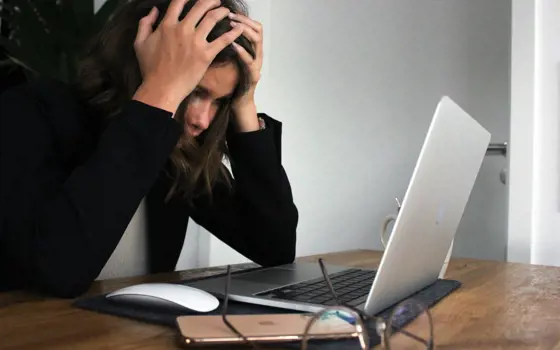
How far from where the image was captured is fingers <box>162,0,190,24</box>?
35.1 inches

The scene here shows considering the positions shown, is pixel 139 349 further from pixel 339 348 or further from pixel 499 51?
pixel 499 51

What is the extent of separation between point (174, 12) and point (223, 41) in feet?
0.27

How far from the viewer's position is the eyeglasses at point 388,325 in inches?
20.9

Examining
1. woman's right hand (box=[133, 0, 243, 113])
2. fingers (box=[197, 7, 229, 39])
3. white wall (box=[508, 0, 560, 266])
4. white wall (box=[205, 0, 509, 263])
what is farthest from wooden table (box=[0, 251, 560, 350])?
white wall (box=[205, 0, 509, 263])

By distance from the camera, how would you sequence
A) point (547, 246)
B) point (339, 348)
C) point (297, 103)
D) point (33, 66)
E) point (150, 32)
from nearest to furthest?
point (339, 348), point (150, 32), point (547, 246), point (33, 66), point (297, 103)

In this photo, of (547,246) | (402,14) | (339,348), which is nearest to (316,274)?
(339,348)

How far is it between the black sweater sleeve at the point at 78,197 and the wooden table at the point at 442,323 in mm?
54

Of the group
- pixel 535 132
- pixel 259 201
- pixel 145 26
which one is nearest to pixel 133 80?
pixel 145 26

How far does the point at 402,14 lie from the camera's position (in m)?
2.46

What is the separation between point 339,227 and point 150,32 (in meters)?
1.59

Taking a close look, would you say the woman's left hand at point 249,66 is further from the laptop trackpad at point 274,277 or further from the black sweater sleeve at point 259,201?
the laptop trackpad at point 274,277

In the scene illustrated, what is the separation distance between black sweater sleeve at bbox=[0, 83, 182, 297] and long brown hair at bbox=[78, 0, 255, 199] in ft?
0.49

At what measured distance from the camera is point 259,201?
1.16m

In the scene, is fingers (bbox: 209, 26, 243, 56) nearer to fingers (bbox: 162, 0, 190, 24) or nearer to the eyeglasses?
fingers (bbox: 162, 0, 190, 24)
